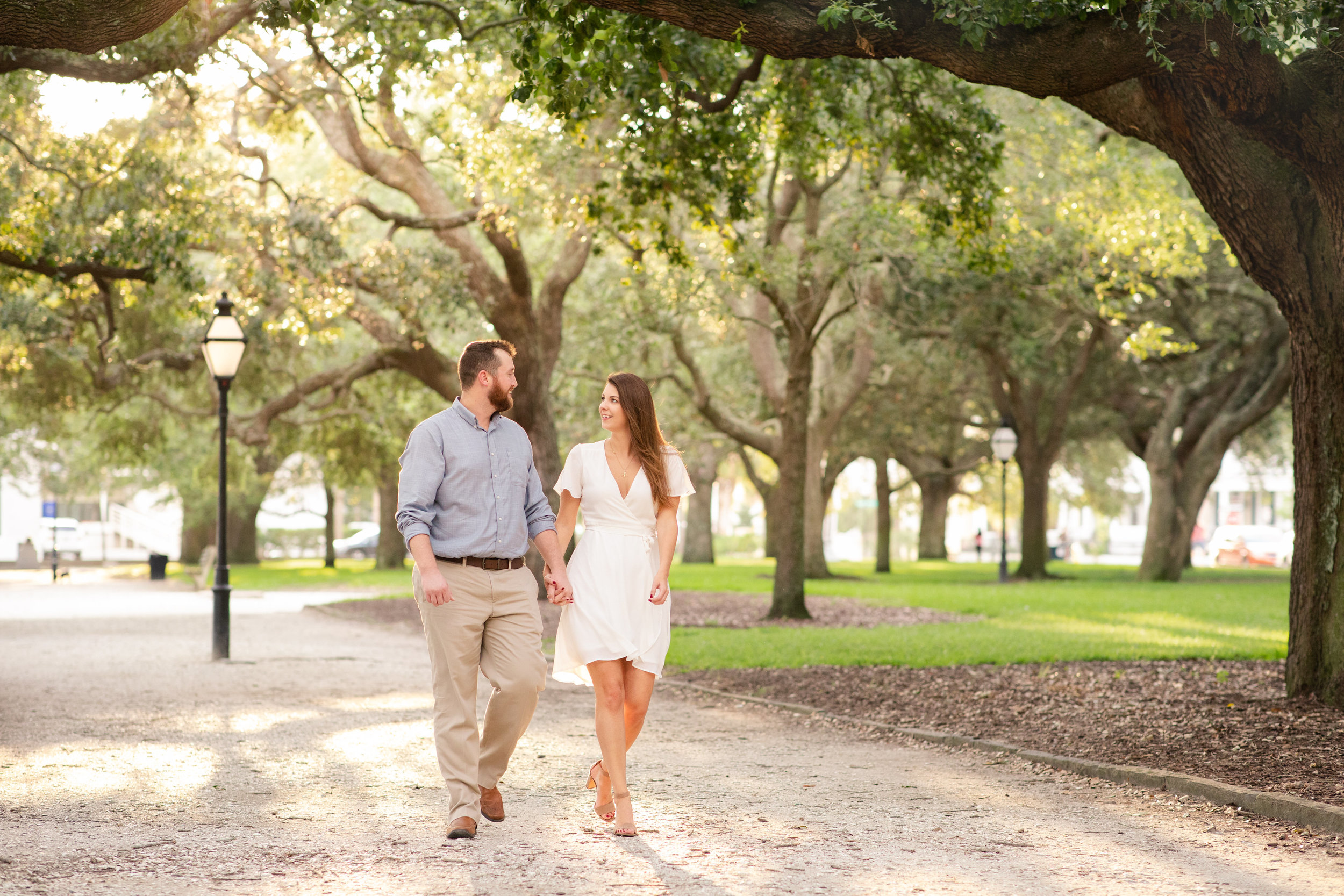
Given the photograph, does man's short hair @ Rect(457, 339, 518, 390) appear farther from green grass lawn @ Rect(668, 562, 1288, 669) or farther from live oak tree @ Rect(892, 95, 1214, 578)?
live oak tree @ Rect(892, 95, 1214, 578)

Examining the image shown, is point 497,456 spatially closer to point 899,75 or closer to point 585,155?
point 899,75

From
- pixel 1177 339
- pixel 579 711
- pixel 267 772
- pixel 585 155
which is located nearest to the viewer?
pixel 267 772

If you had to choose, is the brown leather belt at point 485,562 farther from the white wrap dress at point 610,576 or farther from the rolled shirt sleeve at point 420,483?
the white wrap dress at point 610,576

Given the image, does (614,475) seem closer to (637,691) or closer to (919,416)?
(637,691)

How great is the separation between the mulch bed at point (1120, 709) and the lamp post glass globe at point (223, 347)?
222 inches

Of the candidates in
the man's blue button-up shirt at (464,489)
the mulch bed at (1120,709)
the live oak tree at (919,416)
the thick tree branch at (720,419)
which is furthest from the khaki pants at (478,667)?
the live oak tree at (919,416)

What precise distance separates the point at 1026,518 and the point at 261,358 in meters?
16.6

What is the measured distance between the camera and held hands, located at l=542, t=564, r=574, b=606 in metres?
5.50

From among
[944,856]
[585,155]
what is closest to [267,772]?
[944,856]

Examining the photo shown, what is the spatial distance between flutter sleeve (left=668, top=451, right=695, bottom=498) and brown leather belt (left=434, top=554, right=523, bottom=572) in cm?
73

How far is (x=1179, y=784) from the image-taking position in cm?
666

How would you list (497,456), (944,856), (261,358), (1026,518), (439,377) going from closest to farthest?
(944,856) < (497,456) < (439,377) < (261,358) < (1026,518)

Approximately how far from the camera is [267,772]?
23.4 feet

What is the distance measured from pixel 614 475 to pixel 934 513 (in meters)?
40.5
